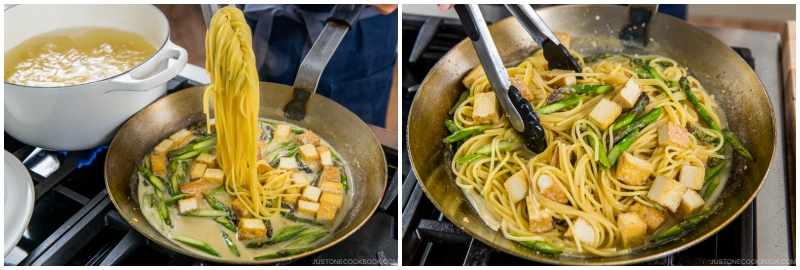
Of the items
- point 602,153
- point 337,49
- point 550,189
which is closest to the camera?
point 550,189

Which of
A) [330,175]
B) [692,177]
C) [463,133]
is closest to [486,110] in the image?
[463,133]

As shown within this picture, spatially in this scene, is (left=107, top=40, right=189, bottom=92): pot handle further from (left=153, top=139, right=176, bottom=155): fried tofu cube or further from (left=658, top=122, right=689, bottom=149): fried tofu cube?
(left=658, top=122, right=689, bottom=149): fried tofu cube

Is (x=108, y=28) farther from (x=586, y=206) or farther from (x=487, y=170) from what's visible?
(x=586, y=206)

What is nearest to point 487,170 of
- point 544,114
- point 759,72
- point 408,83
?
point 544,114

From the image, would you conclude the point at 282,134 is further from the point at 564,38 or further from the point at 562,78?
the point at 564,38

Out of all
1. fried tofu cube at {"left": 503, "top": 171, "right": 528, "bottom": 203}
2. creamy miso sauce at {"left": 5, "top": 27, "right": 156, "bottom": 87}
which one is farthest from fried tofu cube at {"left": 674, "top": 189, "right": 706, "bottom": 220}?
creamy miso sauce at {"left": 5, "top": 27, "right": 156, "bottom": 87}

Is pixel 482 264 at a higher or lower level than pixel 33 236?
lower
